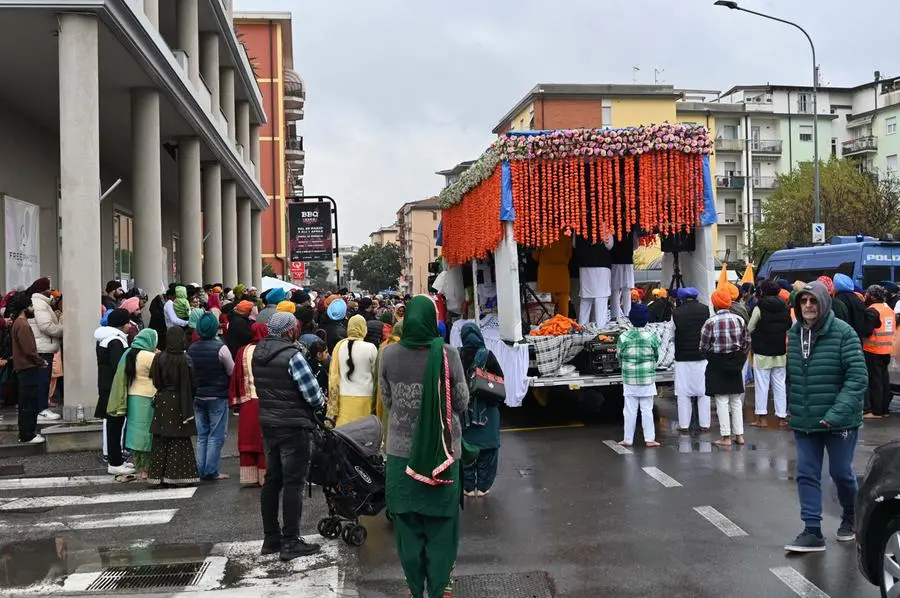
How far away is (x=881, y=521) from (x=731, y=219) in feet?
229

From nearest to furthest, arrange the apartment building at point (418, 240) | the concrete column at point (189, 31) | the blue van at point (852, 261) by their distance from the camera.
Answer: the concrete column at point (189, 31) → the blue van at point (852, 261) → the apartment building at point (418, 240)

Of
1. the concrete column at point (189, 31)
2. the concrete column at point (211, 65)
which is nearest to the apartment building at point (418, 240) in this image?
the concrete column at point (211, 65)

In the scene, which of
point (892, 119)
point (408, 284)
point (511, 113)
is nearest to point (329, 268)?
point (408, 284)

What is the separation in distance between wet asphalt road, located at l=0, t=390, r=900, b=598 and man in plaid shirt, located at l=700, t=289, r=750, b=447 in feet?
1.28

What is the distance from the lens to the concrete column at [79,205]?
451 inches

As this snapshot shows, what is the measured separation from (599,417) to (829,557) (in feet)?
22.5

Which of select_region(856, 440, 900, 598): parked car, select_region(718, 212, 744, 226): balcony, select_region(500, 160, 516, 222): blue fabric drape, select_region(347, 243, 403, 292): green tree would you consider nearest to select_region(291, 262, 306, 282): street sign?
select_region(500, 160, 516, 222): blue fabric drape

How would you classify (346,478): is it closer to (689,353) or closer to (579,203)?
(689,353)

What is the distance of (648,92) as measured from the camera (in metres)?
61.8

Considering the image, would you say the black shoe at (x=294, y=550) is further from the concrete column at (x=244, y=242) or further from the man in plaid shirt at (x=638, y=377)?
the concrete column at (x=244, y=242)

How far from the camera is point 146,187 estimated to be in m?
16.0

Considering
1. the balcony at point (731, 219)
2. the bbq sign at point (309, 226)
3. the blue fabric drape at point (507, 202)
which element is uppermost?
the balcony at point (731, 219)

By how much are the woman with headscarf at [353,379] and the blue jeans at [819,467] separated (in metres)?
3.91

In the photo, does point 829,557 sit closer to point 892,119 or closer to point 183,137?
point 183,137
